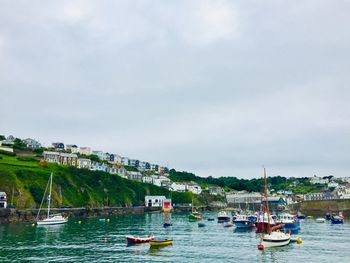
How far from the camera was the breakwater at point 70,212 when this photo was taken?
10500cm

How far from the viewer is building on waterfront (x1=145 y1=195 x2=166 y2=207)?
183 m

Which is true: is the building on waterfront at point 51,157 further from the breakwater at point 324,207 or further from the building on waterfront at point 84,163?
the breakwater at point 324,207

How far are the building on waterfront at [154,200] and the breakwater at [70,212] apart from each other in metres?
5.65

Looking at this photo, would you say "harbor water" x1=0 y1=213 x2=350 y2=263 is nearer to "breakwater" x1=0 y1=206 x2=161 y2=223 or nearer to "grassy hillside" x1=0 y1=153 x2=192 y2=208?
"breakwater" x1=0 y1=206 x2=161 y2=223

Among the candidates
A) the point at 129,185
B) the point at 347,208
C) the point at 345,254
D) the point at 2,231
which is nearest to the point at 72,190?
the point at 129,185

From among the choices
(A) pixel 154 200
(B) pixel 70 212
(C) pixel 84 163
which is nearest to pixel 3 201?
(B) pixel 70 212

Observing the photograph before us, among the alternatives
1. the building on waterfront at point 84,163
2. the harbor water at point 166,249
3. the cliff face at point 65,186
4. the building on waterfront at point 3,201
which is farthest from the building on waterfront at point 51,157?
the harbor water at point 166,249

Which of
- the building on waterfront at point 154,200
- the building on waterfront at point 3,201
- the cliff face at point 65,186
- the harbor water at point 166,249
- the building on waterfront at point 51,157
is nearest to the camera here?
the harbor water at point 166,249

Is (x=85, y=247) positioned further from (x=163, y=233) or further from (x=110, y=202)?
(x=110, y=202)

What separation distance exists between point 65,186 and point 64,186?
66cm

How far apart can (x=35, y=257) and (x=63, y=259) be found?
4.17m

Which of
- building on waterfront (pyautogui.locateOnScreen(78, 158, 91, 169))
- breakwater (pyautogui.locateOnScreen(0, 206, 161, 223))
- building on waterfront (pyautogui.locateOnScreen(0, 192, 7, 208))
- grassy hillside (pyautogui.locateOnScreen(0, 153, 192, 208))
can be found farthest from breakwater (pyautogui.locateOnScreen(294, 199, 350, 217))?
building on waterfront (pyautogui.locateOnScreen(0, 192, 7, 208))

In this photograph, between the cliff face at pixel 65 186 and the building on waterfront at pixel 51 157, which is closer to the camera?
the cliff face at pixel 65 186

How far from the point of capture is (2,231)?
81.0 meters
